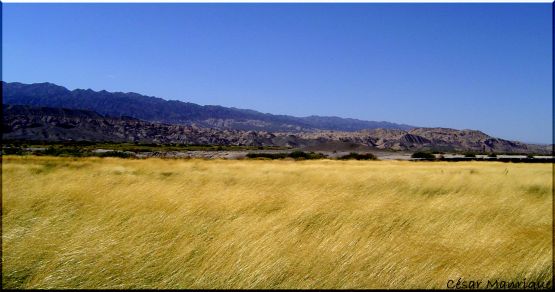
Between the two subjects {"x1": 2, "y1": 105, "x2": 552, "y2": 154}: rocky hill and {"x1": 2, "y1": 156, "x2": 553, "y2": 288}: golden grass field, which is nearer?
{"x1": 2, "y1": 156, "x2": 553, "y2": 288}: golden grass field

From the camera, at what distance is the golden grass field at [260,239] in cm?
472

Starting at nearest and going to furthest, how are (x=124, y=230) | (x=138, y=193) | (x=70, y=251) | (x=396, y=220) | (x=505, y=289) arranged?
(x=505, y=289) < (x=70, y=251) < (x=124, y=230) < (x=396, y=220) < (x=138, y=193)

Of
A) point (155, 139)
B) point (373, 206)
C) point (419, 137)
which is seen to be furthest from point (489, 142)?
point (373, 206)

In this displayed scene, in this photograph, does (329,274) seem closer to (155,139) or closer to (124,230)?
(124,230)

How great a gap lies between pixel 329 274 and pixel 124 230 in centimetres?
343

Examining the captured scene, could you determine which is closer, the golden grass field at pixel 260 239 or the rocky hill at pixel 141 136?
the golden grass field at pixel 260 239

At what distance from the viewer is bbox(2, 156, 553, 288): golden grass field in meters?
4.72

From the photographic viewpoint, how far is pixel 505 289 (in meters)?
4.55

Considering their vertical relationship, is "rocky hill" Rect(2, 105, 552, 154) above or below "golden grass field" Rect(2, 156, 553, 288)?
above

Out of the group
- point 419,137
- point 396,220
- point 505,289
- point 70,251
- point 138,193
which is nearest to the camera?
point 505,289

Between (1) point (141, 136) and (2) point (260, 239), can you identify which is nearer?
(2) point (260, 239)

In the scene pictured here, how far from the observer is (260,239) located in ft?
18.6

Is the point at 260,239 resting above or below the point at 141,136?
below

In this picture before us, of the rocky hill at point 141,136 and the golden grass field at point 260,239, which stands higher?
the rocky hill at point 141,136
